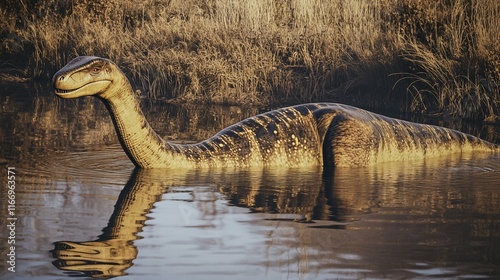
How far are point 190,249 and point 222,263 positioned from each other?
435 mm

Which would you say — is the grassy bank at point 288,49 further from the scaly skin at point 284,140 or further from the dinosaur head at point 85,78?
the dinosaur head at point 85,78

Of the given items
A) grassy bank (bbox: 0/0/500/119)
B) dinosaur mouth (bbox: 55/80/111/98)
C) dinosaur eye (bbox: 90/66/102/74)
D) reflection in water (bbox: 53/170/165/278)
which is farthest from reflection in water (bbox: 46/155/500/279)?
grassy bank (bbox: 0/0/500/119)

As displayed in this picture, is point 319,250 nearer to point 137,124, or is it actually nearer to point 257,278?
point 257,278

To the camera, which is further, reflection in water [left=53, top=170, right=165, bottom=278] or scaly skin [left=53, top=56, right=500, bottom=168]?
scaly skin [left=53, top=56, right=500, bottom=168]

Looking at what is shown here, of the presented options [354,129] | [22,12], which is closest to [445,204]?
[354,129]

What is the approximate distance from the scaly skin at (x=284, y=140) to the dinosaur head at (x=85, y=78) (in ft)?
0.41

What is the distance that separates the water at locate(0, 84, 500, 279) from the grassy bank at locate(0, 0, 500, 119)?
419 cm

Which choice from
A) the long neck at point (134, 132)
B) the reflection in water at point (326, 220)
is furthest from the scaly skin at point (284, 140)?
the reflection in water at point (326, 220)

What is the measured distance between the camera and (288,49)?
64.1ft

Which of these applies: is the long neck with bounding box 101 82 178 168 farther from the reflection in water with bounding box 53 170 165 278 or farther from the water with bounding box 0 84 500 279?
the reflection in water with bounding box 53 170 165 278

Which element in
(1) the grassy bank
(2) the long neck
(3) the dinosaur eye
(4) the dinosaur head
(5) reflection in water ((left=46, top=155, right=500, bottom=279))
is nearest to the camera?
(5) reflection in water ((left=46, top=155, right=500, bottom=279))

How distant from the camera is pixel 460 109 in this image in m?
16.6

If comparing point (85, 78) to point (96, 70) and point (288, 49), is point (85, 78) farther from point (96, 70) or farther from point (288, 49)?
point (288, 49)

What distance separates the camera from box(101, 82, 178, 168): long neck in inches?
412
